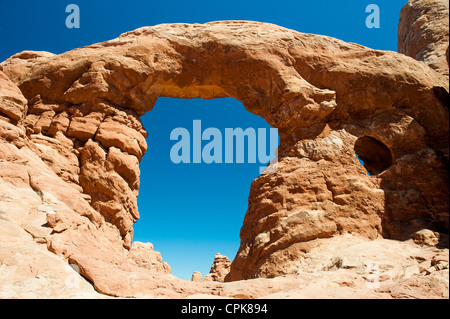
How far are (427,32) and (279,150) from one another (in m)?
7.99

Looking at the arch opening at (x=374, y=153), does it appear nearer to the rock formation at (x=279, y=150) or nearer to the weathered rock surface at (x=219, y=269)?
the rock formation at (x=279, y=150)

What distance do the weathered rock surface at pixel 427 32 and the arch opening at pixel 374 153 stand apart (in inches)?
123

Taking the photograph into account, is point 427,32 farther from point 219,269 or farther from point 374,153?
point 219,269

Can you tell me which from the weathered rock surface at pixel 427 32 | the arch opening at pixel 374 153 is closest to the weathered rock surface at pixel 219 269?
the arch opening at pixel 374 153

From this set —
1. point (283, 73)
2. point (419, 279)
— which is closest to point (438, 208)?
point (419, 279)

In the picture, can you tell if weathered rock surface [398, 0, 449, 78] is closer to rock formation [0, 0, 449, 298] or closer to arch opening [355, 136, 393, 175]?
rock formation [0, 0, 449, 298]

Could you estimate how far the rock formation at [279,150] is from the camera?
6.64 meters

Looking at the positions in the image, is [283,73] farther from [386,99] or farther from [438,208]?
[438,208]

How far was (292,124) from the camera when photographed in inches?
431

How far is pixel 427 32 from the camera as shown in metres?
13.6

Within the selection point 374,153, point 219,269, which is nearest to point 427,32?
point 374,153

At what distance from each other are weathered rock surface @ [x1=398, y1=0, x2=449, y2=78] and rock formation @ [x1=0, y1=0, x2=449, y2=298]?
0.12 metres

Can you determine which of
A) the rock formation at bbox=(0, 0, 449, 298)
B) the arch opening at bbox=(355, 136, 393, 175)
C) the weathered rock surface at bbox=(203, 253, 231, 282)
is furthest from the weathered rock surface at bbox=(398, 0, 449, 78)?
the weathered rock surface at bbox=(203, 253, 231, 282)
